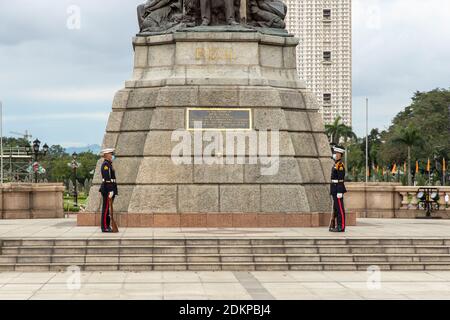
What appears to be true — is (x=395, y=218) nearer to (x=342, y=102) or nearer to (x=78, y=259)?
(x=78, y=259)

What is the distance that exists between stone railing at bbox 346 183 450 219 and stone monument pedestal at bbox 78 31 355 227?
6.99m

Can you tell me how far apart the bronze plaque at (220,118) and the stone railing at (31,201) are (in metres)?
7.97

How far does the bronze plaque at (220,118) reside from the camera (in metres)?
22.0

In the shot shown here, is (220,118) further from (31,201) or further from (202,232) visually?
(31,201)

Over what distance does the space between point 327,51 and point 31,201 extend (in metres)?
117

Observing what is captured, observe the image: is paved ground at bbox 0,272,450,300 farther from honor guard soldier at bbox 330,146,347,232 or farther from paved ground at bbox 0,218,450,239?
honor guard soldier at bbox 330,146,347,232

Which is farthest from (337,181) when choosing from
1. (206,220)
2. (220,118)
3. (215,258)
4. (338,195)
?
(215,258)

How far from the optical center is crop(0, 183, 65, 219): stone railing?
27.7 m

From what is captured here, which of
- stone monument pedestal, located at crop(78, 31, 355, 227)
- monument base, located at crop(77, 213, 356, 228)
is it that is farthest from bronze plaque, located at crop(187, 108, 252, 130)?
monument base, located at crop(77, 213, 356, 228)

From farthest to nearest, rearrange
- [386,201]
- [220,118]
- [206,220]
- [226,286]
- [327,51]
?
1. [327,51]
2. [386,201]
3. [220,118]
4. [206,220]
5. [226,286]

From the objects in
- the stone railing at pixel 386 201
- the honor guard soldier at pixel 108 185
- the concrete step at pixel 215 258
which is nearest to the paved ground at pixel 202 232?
the honor guard soldier at pixel 108 185

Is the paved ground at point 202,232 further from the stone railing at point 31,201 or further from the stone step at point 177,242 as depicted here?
the stone railing at point 31,201

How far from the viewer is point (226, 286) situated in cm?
1523
